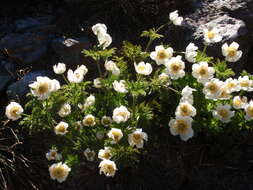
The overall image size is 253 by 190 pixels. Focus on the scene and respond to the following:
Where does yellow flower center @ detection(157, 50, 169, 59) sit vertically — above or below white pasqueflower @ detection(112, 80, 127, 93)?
above

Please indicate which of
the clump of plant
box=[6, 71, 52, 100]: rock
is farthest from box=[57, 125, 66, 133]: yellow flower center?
box=[6, 71, 52, 100]: rock

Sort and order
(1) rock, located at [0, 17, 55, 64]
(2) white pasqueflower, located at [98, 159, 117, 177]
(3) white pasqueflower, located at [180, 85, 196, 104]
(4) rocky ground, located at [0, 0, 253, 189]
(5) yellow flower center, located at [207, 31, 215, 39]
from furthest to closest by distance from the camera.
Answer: (1) rock, located at [0, 17, 55, 64] → (4) rocky ground, located at [0, 0, 253, 189] → (5) yellow flower center, located at [207, 31, 215, 39] → (3) white pasqueflower, located at [180, 85, 196, 104] → (2) white pasqueflower, located at [98, 159, 117, 177]

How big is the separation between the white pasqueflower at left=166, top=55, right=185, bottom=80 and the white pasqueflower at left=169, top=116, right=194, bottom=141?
27 cm

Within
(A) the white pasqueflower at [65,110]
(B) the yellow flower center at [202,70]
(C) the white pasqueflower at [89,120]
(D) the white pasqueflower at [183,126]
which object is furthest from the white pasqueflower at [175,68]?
(A) the white pasqueflower at [65,110]

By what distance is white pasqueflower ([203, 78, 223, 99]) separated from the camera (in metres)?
2.83

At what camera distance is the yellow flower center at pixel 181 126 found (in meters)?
2.82

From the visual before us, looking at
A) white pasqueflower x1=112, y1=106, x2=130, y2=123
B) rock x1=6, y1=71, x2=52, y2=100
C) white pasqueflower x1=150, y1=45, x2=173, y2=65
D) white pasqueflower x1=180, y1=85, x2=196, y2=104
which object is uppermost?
white pasqueflower x1=150, y1=45, x2=173, y2=65

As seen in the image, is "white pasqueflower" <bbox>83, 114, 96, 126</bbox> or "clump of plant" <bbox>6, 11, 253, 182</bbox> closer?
"clump of plant" <bbox>6, 11, 253, 182</bbox>

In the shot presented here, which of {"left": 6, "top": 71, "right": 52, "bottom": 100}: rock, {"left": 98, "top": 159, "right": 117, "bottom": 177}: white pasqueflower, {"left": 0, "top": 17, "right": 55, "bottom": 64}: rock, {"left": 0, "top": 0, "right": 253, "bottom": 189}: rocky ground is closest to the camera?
{"left": 98, "top": 159, "right": 117, "bottom": 177}: white pasqueflower

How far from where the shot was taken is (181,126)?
284 centimetres

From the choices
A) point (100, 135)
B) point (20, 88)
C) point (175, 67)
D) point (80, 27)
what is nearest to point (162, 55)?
point (175, 67)

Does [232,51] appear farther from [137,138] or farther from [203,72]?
[137,138]

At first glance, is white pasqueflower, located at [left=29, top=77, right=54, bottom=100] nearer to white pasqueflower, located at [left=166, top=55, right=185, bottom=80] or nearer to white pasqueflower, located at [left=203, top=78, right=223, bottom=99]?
white pasqueflower, located at [left=166, top=55, right=185, bottom=80]

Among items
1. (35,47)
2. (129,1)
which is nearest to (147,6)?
(129,1)
